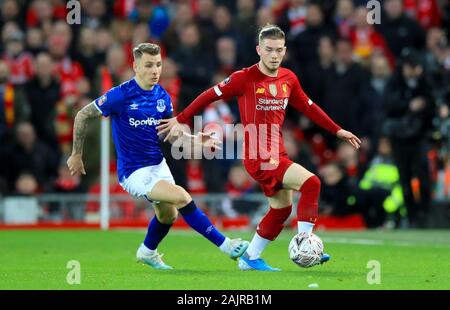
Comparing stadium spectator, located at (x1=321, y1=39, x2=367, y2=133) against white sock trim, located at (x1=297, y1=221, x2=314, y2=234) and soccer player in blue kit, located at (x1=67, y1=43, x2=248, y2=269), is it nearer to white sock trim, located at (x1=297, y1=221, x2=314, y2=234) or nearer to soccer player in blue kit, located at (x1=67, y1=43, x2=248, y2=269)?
soccer player in blue kit, located at (x1=67, y1=43, x2=248, y2=269)

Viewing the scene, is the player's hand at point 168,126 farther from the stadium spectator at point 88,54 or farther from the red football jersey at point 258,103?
the stadium spectator at point 88,54

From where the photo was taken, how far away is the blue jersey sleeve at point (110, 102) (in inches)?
444

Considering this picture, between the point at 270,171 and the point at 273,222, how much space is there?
1.84ft

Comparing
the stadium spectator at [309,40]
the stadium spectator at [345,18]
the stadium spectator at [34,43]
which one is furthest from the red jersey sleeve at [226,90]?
the stadium spectator at [345,18]

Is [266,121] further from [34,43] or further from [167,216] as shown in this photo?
[34,43]

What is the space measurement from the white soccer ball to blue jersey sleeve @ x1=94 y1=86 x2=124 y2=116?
2119 mm

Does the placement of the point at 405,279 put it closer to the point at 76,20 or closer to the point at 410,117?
the point at 410,117

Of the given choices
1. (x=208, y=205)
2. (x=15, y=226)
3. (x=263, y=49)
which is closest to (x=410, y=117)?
(x=208, y=205)

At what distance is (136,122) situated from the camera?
1145 cm

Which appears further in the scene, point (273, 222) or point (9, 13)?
point (9, 13)

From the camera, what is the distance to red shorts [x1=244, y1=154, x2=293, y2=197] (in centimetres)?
1086

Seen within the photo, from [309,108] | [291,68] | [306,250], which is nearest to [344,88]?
[291,68]

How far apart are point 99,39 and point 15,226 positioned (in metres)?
3.41

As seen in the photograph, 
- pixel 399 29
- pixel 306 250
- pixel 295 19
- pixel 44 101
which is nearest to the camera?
pixel 306 250
